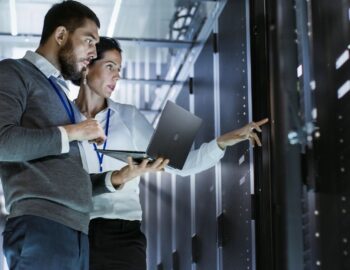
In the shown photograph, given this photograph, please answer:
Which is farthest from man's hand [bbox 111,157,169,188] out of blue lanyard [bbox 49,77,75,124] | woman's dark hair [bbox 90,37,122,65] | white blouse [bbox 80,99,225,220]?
woman's dark hair [bbox 90,37,122,65]

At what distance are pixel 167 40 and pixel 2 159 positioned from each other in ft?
10.2

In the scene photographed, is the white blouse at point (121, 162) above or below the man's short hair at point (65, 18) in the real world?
below

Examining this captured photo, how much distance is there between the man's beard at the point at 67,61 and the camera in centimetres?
298

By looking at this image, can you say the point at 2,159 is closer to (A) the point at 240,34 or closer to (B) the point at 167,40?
(A) the point at 240,34

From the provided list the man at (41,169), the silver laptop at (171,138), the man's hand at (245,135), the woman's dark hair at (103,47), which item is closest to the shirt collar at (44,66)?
the man at (41,169)

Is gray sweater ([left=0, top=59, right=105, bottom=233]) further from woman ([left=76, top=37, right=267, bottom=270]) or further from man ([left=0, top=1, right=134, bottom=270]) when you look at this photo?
woman ([left=76, top=37, right=267, bottom=270])

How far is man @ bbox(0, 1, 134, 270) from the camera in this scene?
268 cm

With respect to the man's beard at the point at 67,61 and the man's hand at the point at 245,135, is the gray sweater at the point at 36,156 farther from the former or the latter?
the man's hand at the point at 245,135

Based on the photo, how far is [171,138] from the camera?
3223 mm

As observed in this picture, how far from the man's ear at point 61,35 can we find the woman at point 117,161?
0.61 m

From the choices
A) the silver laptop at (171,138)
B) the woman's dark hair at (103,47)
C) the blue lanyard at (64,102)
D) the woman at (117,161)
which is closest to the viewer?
the blue lanyard at (64,102)

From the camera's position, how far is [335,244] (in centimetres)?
288

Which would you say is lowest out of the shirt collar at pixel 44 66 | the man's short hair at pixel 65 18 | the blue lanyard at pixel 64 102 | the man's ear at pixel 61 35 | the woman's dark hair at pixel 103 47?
the blue lanyard at pixel 64 102

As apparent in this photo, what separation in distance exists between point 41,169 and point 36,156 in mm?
78
